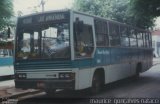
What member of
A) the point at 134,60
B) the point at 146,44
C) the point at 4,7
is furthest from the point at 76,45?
the point at 146,44

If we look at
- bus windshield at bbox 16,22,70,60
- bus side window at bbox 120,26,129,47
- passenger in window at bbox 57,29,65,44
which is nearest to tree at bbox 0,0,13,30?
bus windshield at bbox 16,22,70,60

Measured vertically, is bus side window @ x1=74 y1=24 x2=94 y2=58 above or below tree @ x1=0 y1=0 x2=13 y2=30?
below

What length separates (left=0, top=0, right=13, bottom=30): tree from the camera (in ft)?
45.9

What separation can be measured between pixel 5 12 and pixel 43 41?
148 inches

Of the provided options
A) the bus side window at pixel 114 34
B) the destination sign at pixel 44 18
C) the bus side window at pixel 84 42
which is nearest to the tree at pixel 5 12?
the destination sign at pixel 44 18

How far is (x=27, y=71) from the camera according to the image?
38.6 feet

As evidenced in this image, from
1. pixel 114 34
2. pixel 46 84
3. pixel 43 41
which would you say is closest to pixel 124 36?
pixel 114 34

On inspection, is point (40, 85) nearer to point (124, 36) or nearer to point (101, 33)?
point (101, 33)

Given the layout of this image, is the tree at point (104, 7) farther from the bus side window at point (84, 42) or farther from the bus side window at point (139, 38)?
the bus side window at point (84, 42)

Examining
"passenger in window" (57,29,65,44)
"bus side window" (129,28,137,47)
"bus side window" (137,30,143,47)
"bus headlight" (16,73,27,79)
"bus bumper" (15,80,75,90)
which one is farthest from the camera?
"bus side window" (137,30,143,47)

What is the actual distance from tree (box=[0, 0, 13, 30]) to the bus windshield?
2254mm

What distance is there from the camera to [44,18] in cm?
1172

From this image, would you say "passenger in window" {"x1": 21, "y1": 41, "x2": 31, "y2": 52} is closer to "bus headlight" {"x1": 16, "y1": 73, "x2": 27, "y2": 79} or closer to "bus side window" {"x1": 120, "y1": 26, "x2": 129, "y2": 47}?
"bus headlight" {"x1": 16, "y1": 73, "x2": 27, "y2": 79}

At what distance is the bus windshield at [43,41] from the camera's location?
36.9 ft
